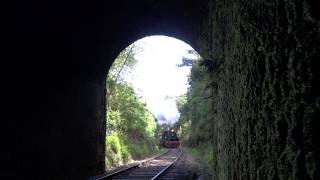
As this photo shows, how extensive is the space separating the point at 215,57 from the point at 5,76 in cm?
359

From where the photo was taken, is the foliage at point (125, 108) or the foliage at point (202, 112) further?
the foliage at point (125, 108)

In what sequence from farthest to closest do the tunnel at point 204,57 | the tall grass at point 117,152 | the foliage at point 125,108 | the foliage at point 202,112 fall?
the foliage at point 125,108
the tall grass at point 117,152
the foliage at point 202,112
the tunnel at point 204,57

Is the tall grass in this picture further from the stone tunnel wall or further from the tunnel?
the stone tunnel wall

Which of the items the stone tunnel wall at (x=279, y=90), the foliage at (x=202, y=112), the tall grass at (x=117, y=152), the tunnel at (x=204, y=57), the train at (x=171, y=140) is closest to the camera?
the stone tunnel wall at (x=279, y=90)

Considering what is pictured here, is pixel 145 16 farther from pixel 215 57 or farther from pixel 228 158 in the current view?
pixel 228 158

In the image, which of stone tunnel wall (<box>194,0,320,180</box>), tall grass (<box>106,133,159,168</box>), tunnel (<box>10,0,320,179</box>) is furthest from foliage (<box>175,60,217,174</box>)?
stone tunnel wall (<box>194,0,320,180</box>)

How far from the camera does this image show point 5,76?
7.78 metres

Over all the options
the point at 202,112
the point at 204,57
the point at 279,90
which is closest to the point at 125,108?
the point at 202,112

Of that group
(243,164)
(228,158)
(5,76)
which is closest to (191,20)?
(5,76)

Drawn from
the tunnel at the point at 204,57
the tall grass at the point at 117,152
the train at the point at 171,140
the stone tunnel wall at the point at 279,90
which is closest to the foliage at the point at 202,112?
the tunnel at the point at 204,57

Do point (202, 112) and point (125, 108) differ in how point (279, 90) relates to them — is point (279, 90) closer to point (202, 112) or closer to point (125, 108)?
point (202, 112)

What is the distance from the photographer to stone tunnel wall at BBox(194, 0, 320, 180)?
225 centimetres

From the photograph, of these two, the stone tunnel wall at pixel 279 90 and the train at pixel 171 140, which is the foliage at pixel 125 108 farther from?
the stone tunnel wall at pixel 279 90

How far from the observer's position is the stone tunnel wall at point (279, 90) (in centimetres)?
225
